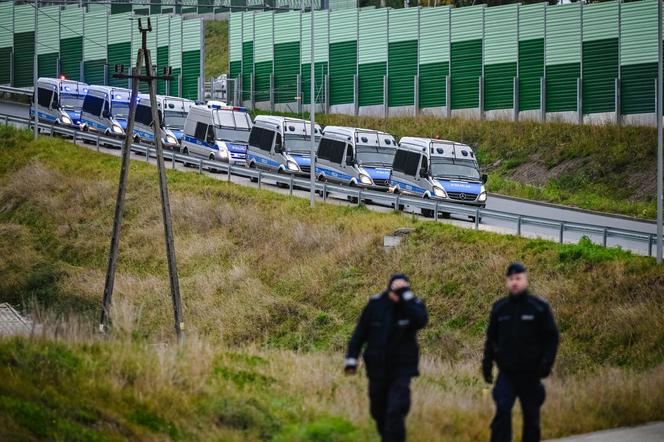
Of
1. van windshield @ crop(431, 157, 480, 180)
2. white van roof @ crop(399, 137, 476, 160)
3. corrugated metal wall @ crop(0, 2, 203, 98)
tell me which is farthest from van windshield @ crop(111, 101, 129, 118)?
van windshield @ crop(431, 157, 480, 180)

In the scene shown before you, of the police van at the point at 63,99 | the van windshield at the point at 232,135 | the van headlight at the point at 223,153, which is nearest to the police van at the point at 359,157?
the van windshield at the point at 232,135

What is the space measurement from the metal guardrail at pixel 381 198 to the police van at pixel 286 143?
555 mm

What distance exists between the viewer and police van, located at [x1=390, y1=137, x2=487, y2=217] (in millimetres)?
42219

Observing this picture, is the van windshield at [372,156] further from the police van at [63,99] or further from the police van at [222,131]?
the police van at [63,99]

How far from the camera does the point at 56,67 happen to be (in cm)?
8181

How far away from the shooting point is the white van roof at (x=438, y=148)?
140 ft

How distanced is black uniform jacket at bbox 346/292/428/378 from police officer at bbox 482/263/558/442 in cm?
89

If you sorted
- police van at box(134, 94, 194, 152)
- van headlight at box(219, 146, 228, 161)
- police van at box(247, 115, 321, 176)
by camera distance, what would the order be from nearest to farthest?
police van at box(247, 115, 321, 176) → van headlight at box(219, 146, 228, 161) → police van at box(134, 94, 194, 152)

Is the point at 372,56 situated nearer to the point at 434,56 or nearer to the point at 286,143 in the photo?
the point at 434,56

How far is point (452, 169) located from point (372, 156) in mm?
4811

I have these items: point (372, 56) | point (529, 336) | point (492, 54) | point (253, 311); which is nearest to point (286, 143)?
point (492, 54)

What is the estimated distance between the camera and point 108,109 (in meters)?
62.2

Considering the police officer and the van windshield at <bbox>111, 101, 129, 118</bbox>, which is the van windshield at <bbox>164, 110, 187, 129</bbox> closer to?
the van windshield at <bbox>111, 101, 129, 118</bbox>

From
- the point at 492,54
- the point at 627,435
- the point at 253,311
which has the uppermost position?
the point at 492,54
